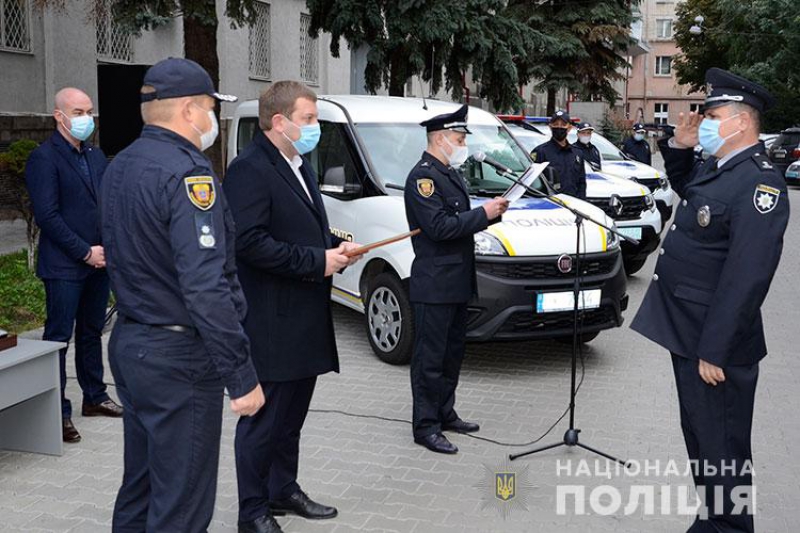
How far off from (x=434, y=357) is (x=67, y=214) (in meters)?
2.30

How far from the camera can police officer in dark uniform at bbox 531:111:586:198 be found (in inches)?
408

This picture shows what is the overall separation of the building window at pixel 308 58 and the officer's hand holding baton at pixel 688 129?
65.6 ft

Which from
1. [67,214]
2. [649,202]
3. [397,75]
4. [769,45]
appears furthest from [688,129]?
[769,45]

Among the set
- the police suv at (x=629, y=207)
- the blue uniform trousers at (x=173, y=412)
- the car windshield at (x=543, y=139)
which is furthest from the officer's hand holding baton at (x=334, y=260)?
the car windshield at (x=543, y=139)

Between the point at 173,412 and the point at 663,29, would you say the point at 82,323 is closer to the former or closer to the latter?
the point at 173,412

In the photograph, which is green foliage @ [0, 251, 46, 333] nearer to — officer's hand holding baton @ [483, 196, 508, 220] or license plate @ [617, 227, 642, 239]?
officer's hand holding baton @ [483, 196, 508, 220]

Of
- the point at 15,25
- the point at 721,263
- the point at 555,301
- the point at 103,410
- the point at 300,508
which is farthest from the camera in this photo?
the point at 15,25

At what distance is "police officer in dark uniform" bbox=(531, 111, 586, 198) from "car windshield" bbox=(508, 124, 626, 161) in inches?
21.6

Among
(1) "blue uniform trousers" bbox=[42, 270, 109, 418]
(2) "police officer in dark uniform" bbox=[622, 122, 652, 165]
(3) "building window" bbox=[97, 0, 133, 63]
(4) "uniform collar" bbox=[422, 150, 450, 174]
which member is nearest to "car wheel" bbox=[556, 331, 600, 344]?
(4) "uniform collar" bbox=[422, 150, 450, 174]

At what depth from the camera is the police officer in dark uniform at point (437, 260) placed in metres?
5.22

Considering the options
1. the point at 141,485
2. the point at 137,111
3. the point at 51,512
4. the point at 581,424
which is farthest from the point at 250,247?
the point at 137,111

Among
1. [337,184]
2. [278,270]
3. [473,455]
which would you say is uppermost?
[337,184]

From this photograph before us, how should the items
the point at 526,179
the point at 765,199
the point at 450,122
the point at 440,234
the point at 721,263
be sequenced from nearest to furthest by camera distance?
the point at 765,199
the point at 721,263
the point at 526,179
the point at 440,234
the point at 450,122

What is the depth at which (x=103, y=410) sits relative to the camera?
5.96m
